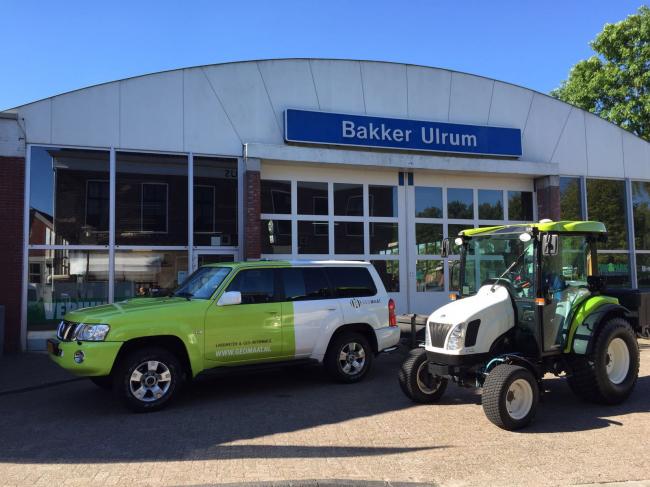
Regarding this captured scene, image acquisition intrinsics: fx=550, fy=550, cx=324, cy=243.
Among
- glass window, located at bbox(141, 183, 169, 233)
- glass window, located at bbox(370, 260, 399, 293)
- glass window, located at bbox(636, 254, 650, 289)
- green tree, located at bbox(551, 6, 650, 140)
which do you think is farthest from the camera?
green tree, located at bbox(551, 6, 650, 140)

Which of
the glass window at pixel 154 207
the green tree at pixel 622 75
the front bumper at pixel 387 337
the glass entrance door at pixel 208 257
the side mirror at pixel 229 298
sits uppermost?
the green tree at pixel 622 75

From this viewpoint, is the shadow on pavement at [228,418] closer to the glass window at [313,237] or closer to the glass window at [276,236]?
the glass window at [276,236]

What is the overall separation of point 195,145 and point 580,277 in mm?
8978

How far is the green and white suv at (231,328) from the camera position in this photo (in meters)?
6.80

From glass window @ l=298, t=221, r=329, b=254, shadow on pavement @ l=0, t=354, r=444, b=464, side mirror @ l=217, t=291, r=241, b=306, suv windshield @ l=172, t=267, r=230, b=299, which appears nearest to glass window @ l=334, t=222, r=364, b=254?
glass window @ l=298, t=221, r=329, b=254

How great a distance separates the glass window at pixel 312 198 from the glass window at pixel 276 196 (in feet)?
1.05

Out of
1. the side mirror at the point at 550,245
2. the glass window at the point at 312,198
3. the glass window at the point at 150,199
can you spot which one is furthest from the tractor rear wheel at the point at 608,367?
the glass window at the point at 150,199

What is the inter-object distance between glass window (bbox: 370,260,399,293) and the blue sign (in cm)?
305

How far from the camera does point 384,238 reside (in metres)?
14.6

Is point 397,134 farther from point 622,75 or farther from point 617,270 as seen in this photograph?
point 622,75

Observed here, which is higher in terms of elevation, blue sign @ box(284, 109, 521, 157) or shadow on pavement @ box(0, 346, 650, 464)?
blue sign @ box(284, 109, 521, 157)

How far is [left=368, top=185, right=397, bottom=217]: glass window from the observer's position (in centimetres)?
1469

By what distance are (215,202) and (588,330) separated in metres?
8.81

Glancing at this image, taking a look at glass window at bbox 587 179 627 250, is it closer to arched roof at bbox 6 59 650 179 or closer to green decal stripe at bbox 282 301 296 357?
arched roof at bbox 6 59 650 179
